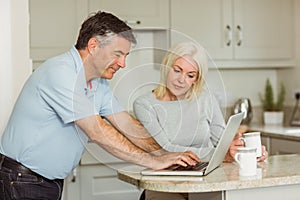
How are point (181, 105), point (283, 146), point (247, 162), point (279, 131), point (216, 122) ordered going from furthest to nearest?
point (279, 131) < point (283, 146) < point (216, 122) < point (181, 105) < point (247, 162)

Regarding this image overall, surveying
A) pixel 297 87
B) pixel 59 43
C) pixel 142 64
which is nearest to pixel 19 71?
pixel 142 64

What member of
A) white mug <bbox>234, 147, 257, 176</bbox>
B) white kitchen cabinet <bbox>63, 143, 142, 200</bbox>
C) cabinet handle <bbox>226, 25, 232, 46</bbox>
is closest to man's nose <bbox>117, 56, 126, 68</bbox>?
white mug <bbox>234, 147, 257, 176</bbox>

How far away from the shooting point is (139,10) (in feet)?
12.5

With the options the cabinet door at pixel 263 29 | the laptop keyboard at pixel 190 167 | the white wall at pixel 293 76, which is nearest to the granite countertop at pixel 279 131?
the white wall at pixel 293 76

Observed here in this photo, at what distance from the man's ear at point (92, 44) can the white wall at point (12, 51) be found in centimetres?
67

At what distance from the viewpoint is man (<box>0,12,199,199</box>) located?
2021 millimetres

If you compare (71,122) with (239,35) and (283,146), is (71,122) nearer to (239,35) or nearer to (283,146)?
(283,146)

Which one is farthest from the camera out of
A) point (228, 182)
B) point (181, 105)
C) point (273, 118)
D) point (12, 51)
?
point (273, 118)

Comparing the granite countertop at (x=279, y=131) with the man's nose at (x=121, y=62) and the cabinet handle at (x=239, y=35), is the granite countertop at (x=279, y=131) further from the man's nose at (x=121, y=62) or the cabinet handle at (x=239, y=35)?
the man's nose at (x=121, y=62)

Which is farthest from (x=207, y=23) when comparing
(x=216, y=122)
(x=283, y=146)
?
(x=216, y=122)

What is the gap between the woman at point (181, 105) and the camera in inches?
82.4

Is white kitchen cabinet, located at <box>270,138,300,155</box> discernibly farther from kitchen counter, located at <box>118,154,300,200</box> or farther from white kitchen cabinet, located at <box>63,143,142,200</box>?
kitchen counter, located at <box>118,154,300,200</box>

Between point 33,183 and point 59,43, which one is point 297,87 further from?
point 33,183

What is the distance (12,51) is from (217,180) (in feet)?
3.92
